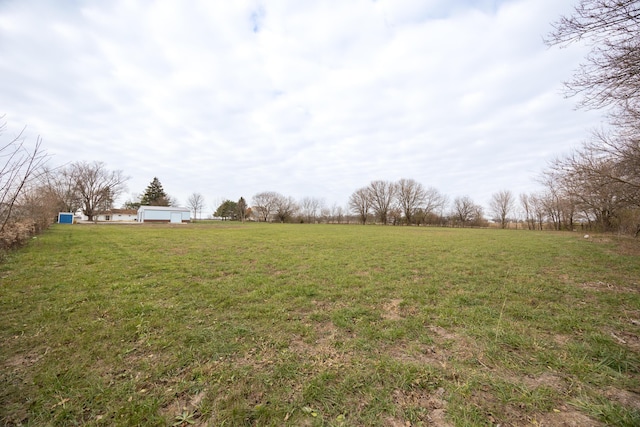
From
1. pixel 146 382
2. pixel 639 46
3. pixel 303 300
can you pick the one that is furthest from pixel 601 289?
pixel 146 382

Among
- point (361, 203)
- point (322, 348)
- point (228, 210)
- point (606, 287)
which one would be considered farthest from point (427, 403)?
point (228, 210)

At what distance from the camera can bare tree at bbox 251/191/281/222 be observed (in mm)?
73750

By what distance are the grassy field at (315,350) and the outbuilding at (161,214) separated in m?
50.0

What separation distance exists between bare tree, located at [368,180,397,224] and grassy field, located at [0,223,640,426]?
5773 cm

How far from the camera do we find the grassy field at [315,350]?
2.32 m

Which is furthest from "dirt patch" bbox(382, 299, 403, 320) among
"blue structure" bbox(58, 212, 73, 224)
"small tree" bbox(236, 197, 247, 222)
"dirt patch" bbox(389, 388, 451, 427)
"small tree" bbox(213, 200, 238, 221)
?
"small tree" bbox(213, 200, 238, 221)

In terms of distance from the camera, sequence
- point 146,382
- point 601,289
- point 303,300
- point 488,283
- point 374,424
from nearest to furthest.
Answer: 1. point 374,424
2. point 146,382
3. point 303,300
4. point 601,289
5. point 488,283

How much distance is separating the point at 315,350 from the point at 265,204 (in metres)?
73.5

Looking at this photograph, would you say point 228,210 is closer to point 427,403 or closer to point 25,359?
point 25,359

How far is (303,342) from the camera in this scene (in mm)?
3609

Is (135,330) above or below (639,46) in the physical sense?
below

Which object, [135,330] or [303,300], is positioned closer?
[135,330]

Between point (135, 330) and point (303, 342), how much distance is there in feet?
8.99

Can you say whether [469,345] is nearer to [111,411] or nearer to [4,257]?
[111,411]
